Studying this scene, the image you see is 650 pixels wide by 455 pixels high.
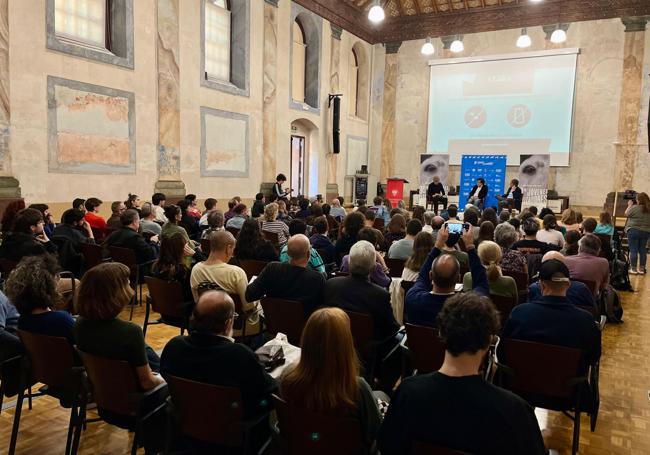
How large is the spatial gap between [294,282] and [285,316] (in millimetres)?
239

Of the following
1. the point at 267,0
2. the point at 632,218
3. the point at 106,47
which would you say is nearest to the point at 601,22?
the point at 632,218

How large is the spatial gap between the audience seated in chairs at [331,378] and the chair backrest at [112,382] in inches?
33.0

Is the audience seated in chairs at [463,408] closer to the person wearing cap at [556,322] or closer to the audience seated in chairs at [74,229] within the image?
the person wearing cap at [556,322]

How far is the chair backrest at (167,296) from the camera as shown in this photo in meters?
3.89

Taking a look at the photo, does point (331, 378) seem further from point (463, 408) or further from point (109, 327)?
point (109, 327)

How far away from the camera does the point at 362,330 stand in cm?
306

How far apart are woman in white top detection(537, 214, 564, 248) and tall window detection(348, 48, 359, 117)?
37.7 feet

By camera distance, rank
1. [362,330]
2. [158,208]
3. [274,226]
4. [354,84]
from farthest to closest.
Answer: [354,84], [158,208], [274,226], [362,330]

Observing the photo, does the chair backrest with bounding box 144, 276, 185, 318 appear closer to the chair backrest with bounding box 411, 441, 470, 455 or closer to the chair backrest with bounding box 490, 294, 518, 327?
the chair backrest with bounding box 490, 294, 518, 327

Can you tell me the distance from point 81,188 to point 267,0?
6.70 metres

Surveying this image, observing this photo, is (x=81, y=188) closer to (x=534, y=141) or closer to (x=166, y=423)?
(x=166, y=423)

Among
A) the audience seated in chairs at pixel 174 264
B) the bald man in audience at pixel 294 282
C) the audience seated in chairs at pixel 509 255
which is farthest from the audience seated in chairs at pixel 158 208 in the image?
the audience seated in chairs at pixel 509 255

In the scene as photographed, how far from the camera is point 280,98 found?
43.4 feet

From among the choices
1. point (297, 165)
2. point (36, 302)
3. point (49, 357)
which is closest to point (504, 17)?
point (297, 165)
